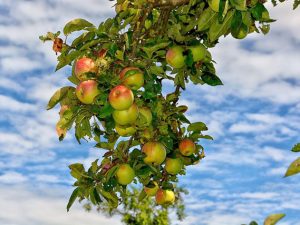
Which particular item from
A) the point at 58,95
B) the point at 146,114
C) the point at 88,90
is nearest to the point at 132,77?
the point at 88,90

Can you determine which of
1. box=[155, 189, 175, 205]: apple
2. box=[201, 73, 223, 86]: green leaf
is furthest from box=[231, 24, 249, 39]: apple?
box=[155, 189, 175, 205]: apple

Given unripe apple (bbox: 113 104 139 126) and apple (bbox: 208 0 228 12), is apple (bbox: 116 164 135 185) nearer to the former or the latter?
unripe apple (bbox: 113 104 139 126)

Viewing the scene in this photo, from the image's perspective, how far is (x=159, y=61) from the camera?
5.32 m

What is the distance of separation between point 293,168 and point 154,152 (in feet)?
8.43

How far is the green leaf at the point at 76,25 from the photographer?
15.6 ft

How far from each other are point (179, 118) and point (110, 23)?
1.36 m

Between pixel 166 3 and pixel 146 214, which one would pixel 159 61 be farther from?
pixel 146 214

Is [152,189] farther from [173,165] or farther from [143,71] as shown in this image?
[143,71]

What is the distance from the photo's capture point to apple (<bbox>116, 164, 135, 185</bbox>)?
507 cm

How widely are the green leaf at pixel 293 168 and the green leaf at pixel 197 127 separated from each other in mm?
3015

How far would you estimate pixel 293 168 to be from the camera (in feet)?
8.95

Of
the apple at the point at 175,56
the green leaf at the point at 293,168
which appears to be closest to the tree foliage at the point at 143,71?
the apple at the point at 175,56

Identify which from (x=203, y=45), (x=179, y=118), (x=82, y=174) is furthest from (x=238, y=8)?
(x=82, y=174)

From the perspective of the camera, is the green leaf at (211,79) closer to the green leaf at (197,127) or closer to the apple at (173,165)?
the green leaf at (197,127)
